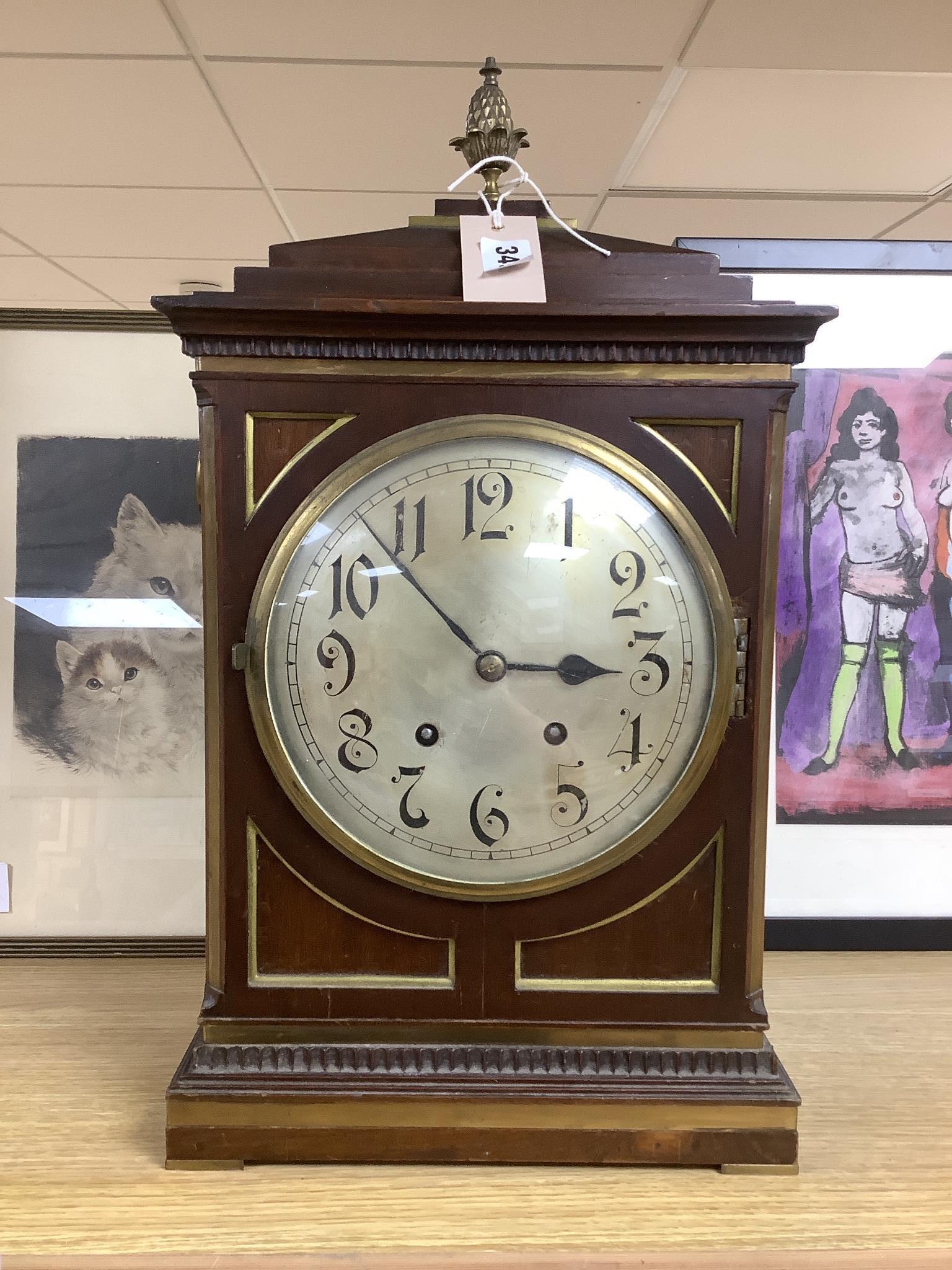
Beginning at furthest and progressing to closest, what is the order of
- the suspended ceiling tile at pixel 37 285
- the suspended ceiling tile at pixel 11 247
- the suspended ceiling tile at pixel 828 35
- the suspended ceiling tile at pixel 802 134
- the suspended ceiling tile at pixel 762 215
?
the suspended ceiling tile at pixel 37 285
the suspended ceiling tile at pixel 11 247
the suspended ceiling tile at pixel 762 215
the suspended ceiling tile at pixel 802 134
the suspended ceiling tile at pixel 828 35

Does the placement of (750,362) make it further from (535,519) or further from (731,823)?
(731,823)

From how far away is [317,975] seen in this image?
2.54ft

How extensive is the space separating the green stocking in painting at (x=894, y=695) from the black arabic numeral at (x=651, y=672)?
60 centimetres

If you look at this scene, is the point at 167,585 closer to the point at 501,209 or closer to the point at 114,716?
the point at 114,716

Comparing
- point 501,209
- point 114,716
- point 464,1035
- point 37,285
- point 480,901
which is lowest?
point 464,1035

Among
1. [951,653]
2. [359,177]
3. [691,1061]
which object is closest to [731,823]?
[691,1061]

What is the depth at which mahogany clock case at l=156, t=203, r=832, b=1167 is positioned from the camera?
0.75 m

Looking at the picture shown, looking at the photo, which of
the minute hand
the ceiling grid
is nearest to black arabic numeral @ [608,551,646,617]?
the minute hand

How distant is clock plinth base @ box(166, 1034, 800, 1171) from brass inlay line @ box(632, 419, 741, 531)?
460 millimetres

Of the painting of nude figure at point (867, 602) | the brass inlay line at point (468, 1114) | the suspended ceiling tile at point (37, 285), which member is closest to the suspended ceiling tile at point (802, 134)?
the painting of nude figure at point (867, 602)

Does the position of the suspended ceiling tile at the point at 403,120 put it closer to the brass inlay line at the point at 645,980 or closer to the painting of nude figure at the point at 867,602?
the painting of nude figure at the point at 867,602

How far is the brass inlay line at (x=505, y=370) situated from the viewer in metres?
0.75

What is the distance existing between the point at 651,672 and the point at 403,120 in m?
0.83

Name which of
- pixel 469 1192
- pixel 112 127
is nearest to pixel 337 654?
pixel 469 1192
